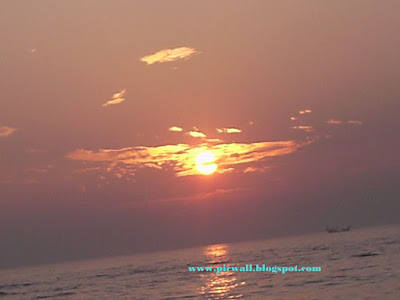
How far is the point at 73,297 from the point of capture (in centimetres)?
8688

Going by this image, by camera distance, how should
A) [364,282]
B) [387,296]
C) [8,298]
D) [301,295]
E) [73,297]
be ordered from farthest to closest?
[8,298]
[73,297]
[364,282]
[301,295]
[387,296]

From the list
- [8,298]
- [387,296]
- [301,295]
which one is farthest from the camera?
[8,298]

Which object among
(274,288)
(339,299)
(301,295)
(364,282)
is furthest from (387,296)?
(274,288)

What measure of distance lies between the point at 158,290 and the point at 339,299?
3353 cm

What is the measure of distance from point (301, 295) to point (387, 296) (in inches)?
347

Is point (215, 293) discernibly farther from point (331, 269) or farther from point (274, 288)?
point (331, 269)

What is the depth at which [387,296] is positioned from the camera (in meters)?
50.6

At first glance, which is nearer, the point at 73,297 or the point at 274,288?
the point at 274,288

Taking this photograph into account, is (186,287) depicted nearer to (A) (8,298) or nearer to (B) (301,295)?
(B) (301,295)

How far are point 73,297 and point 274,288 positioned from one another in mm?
33211

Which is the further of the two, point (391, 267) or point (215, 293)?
point (391, 267)

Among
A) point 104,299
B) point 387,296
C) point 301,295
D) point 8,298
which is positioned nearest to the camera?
point 387,296

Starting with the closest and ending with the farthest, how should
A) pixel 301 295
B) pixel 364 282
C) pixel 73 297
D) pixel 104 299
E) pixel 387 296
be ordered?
pixel 387 296
pixel 301 295
pixel 364 282
pixel 104 299
pixel 73 297

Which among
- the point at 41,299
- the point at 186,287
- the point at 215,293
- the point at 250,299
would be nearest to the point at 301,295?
the point at 250,299
